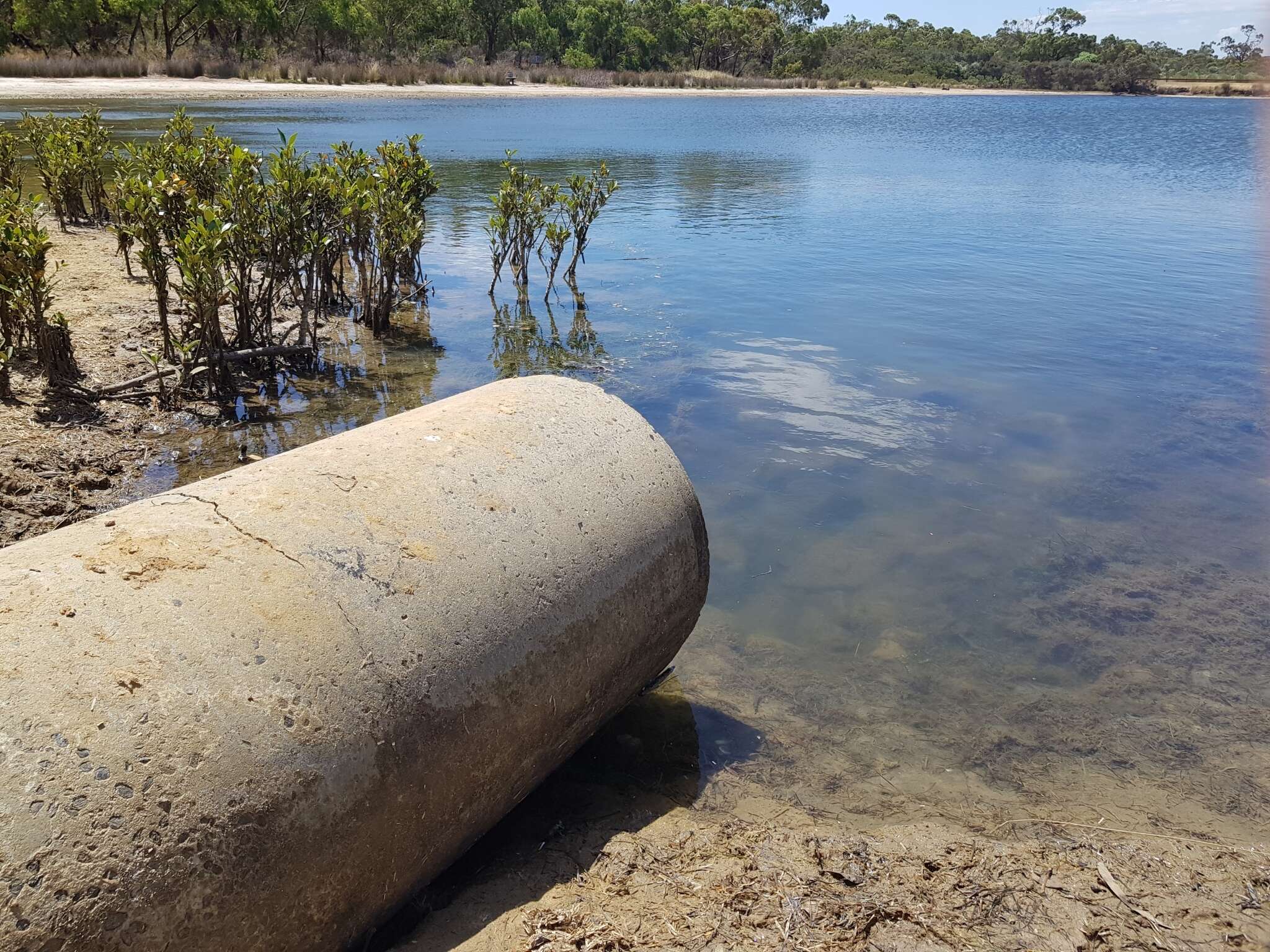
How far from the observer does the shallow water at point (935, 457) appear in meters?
4.21

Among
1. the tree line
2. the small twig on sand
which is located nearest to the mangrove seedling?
the small twig on sand

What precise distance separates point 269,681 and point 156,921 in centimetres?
54

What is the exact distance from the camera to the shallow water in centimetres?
421

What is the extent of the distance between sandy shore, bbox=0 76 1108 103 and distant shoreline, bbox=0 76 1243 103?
0.03 meters

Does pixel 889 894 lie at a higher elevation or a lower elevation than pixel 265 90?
lower

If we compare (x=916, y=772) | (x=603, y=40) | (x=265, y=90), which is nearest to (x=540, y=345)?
(x=916, y=772)

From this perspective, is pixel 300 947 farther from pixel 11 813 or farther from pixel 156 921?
pixel 11 813

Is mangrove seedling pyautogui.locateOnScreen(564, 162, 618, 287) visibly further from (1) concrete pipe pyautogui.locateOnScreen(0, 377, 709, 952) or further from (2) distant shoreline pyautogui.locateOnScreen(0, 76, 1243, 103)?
(2) distant shoreline pyautogui.locateOnScreen(0, 76, 1243, 103)

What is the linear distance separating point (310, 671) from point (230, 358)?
5.51m

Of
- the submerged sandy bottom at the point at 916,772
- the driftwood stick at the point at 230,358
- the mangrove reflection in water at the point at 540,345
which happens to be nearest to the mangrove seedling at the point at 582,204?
the mangrove reflection in water at the point at 540,345

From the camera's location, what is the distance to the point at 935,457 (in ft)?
23.0

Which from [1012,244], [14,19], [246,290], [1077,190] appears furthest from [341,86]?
[246,290]

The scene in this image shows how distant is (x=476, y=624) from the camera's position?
106 inches

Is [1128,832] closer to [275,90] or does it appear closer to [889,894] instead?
[889,894]
